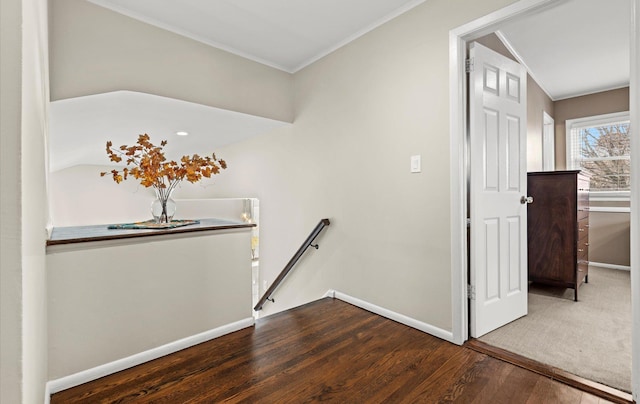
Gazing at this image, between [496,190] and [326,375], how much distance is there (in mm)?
1750

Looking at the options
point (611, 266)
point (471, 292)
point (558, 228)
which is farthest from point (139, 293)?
point (611, 266)

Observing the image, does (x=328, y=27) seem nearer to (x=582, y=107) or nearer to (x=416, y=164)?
(x=416, y=164)

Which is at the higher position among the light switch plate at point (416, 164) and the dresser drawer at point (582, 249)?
the light switch plate at point (416, 164)

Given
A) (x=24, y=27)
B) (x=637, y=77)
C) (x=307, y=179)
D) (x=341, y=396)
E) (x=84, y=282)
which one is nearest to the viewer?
(x=24, y=27)

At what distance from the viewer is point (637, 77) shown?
54.8 inches

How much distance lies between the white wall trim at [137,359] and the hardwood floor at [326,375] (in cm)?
3

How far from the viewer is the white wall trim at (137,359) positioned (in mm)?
1582

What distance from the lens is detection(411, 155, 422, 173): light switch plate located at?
226cm

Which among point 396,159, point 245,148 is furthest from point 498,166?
point 245,148

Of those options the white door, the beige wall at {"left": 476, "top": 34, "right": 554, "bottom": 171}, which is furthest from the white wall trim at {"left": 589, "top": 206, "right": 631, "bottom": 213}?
the white door

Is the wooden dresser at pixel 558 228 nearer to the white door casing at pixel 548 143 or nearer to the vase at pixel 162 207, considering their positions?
the white door casing at pixel 548 143

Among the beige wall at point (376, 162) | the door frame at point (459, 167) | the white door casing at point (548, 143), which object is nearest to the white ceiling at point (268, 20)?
the beige wall at point (376, 162)

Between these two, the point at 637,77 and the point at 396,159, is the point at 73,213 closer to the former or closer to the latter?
the point at 396,159

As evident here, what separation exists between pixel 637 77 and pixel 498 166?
967 millimetres
